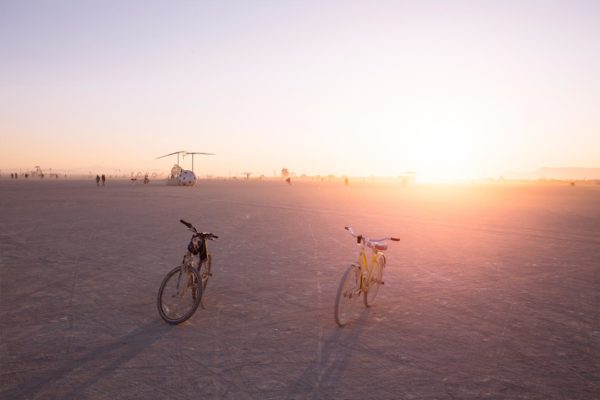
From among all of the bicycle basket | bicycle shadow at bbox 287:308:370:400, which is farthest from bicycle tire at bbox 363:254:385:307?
the bicycle basket

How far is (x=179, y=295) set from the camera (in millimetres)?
6121

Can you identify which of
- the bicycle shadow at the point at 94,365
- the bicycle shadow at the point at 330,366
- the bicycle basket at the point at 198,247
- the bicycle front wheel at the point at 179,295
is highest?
the bicycle basket at the point at 198,247

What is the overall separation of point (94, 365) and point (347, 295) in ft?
10.6

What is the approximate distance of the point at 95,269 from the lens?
9.13 m

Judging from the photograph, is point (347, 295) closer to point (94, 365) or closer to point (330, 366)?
point (330, 366)

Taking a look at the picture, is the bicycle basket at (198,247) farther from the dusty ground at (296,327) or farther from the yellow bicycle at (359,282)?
the yellow bicycle at (359,282)

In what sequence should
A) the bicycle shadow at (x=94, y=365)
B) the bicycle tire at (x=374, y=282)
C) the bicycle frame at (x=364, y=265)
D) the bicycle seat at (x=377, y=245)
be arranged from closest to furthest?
1. the bicycle shadow at (x=94, y=365)
2. the bicycle frame at (x=364, y=265)
3. the bicycle seat at (x=377, y=245)
4. the bicycle tire at (x=374, y=282)

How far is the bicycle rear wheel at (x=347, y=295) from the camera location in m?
5.90

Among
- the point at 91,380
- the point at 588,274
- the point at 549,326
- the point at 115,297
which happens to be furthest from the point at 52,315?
the point at 588,274

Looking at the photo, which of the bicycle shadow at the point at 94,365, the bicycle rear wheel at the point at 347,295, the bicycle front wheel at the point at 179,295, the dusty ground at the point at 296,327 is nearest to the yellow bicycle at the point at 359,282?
the bicycle rear wheel at the point at 347,295

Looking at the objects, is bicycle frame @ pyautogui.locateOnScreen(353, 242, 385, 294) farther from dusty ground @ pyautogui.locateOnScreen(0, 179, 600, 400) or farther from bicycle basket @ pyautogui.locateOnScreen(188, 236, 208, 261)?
bicycle basket @ pyautogui.locateOnScreen(188, 236, 208, 261)

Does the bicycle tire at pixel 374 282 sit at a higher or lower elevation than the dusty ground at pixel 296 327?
higher

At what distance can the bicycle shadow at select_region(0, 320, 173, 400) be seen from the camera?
4.17 meters

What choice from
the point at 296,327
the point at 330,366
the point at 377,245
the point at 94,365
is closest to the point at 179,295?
the point at 94,365
